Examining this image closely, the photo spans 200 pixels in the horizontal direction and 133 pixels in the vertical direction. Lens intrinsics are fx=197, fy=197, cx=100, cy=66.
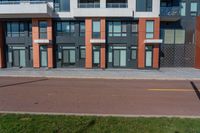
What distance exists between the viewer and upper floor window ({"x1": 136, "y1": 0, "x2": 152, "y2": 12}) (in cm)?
2466

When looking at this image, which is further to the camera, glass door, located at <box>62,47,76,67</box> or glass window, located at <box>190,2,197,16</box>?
glass window, located at <box>190,2,197,16</box>

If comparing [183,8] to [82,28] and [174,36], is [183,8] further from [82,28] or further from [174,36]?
[82,28]

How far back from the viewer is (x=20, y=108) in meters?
7.90

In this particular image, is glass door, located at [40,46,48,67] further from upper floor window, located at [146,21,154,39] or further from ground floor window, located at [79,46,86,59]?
upper floor window, located at [146,21,154,39]

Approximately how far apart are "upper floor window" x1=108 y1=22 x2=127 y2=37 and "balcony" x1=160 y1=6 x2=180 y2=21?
513 cm

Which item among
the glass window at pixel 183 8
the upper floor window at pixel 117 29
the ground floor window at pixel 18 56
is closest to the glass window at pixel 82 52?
the upper floor window at pixel 117 29

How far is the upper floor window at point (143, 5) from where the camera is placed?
971 inches

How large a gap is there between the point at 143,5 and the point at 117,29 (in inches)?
172

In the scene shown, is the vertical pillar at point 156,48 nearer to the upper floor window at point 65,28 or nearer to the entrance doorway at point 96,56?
the entrance doorway at point 96,56

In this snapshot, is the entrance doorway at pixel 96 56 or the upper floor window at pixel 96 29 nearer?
the upper floor window at pixel 96 29

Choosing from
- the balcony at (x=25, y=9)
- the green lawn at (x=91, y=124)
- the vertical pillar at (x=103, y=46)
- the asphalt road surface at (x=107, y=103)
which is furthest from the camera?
the vertical pillar at (x=103, y=46)

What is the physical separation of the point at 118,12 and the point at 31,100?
18259mm

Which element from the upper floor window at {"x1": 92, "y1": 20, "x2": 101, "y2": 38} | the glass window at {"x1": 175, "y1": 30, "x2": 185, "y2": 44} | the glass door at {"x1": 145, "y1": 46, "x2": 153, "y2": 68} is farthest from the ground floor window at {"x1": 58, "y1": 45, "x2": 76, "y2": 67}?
the glass window at {"x1": 175, "y1": 30, "x2": 185, "y2": 44}

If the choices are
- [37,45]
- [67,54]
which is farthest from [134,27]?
[37,45]
